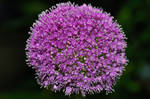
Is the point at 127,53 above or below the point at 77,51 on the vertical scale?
above

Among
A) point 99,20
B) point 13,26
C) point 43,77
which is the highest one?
point 13,26

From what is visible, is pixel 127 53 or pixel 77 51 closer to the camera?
pixel 77 51

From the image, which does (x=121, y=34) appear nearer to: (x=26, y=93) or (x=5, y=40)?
(x=26, y=93)

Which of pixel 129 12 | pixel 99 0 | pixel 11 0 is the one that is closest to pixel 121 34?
pixel 129 12

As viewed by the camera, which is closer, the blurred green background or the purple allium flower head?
the purple allium flower head

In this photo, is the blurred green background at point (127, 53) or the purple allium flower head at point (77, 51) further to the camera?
the blurred green background at point (127, 53)

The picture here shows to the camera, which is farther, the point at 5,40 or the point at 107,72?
the point at 5,40

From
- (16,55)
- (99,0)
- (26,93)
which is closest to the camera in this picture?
(99,0)

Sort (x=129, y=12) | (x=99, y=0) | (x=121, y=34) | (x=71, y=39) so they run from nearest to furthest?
(x=71, y=39), (x=121, y=34), (x=129, y=12), (x=99, y=0)
